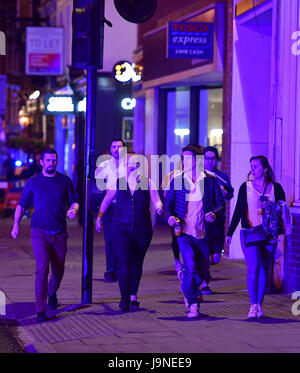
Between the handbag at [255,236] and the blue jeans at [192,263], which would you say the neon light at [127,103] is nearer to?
the blue jeans at [192,263]

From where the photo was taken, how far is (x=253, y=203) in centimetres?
937

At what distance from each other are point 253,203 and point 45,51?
2441 cm

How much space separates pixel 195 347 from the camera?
7.71 meters

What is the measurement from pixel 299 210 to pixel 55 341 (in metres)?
4.22

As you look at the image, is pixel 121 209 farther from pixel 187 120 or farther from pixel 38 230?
pixel 187 120

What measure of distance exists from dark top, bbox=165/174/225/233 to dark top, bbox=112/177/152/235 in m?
0.34

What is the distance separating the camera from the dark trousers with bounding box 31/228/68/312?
362 inches

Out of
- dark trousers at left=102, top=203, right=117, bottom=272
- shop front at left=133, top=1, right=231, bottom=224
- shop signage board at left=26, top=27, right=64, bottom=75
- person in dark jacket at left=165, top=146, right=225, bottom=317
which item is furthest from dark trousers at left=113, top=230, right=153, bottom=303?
shop signage board at left=26, top=27, right=64, bottom=75

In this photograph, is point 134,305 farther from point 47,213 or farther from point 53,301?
point 47,213

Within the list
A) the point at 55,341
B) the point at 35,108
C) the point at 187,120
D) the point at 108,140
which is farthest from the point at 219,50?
the point at 35,108

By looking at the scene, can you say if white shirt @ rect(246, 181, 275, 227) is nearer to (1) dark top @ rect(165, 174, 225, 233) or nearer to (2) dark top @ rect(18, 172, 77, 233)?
(1) dark top @ rect(165, 174, 225, 233)

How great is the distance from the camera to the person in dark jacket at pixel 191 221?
9.34 meters

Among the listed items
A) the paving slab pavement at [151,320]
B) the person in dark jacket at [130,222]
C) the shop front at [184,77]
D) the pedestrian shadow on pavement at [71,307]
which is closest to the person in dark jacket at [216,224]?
the paving slab pavement at [151,320]

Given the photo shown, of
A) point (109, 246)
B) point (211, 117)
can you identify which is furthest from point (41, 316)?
point (211, 117)
